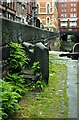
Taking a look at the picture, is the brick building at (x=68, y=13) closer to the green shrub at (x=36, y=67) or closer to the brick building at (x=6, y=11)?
the brick building at (x=6, y=11)

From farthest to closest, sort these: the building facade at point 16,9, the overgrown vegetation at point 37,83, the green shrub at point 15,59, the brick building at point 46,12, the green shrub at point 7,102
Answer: the brick building at point 46,12
the building facade at point 16,9
the green shrub at point 15,59
the overgrown vegetation at point 37,83
the green shrub at point 7,102

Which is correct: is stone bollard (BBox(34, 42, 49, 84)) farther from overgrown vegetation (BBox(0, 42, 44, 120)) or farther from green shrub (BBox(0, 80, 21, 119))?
green shrub (BBox(0, 80, 21, 119))

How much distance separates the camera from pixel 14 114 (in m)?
4.58

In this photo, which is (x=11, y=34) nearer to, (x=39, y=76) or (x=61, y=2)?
(x=39, y=76)

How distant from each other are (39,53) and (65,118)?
8.75ft

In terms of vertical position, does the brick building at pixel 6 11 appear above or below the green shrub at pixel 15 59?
above

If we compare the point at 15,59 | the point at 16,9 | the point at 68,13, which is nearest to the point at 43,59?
the point at 15,59

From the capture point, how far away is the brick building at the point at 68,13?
391 ft

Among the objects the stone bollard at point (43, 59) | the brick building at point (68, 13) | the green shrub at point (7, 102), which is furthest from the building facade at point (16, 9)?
the brick building at point (68, 13)

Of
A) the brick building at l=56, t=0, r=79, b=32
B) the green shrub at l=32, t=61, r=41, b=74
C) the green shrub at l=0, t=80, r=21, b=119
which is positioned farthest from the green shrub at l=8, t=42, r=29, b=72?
the brick building at l=56, t=0, r=79, b=32

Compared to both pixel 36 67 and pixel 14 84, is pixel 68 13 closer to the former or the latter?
pixel 36 67

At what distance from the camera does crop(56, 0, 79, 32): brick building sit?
119m

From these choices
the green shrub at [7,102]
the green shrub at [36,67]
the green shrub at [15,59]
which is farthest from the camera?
the green shrub at [36,67]

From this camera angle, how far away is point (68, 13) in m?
123
